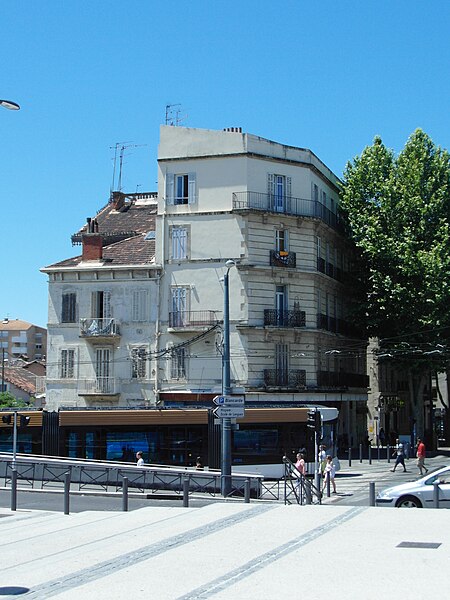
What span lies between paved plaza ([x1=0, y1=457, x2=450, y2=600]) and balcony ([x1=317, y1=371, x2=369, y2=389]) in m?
Answer: 26.8

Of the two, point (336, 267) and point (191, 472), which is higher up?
point (336, 267)

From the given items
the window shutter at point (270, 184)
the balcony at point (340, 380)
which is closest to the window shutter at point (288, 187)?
the window shutter at point (270, 184)

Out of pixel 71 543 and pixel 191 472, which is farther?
pixel 191 472

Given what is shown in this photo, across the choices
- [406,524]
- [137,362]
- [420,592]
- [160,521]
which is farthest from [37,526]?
[137,362]

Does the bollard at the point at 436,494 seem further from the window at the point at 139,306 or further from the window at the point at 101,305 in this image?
the window at the point at 101,305

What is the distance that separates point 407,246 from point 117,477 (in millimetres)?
24957

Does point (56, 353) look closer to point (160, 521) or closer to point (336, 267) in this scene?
point (336, 267)

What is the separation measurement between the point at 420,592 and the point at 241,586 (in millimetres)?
2237

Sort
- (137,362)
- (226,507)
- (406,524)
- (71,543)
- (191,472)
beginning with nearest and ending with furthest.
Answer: (71,543) < (406,524) < (226,507) < (191,472) < (137,362)

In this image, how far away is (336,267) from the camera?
169ft

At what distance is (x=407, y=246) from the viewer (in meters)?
47.3

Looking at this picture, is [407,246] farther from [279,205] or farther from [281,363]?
[281,363]

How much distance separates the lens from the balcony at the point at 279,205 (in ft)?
148

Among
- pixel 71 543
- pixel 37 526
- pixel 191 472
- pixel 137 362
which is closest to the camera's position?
pixel 71 543
